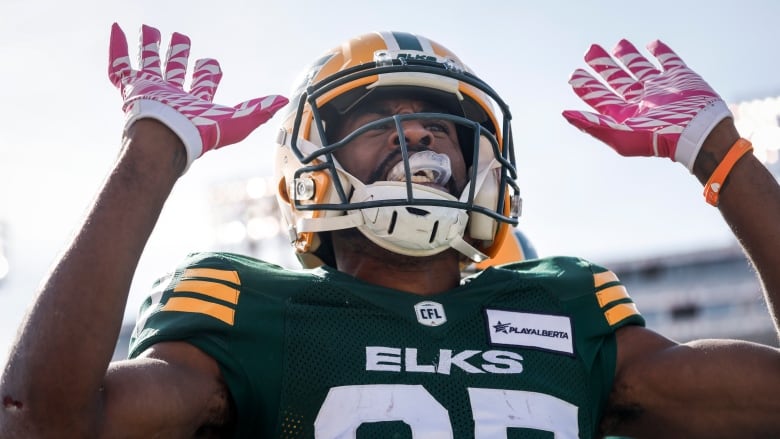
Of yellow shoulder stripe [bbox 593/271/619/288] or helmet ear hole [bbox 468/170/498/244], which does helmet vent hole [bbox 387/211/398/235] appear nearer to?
helmet ear hole [bbox 468/170/498/244]

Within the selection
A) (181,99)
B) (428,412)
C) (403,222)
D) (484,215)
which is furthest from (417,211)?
(181,99)

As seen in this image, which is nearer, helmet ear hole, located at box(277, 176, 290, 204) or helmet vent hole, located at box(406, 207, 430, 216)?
helmet vent hole, located at box(406, 207, 430, 216)

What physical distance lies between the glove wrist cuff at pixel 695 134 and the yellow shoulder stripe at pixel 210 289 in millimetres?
1156

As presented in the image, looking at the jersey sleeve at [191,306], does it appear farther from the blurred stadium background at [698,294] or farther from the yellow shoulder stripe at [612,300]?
the blurred stadium background at [698,294]

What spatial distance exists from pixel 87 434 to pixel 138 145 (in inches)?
25.0

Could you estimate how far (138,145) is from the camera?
92.6 inches

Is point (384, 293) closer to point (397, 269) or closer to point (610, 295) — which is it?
point (397, 269)

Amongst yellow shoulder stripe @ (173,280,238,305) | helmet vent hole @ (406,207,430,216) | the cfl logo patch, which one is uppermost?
helmet vent hole @ (406,207,430,216)

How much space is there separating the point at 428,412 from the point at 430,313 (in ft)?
1.00

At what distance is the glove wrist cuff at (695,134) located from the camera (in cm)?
267

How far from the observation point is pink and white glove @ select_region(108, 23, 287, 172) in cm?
241

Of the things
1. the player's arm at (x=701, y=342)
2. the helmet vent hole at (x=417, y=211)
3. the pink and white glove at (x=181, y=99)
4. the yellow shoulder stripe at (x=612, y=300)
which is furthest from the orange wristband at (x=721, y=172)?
the pink and white glove at (x=181, y=99)

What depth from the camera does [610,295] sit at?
285 centimetres

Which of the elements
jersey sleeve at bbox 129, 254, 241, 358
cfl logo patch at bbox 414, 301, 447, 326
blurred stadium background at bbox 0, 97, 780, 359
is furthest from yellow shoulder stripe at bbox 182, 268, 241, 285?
blurred stadium background at bbox 0, 97, 780, 359
